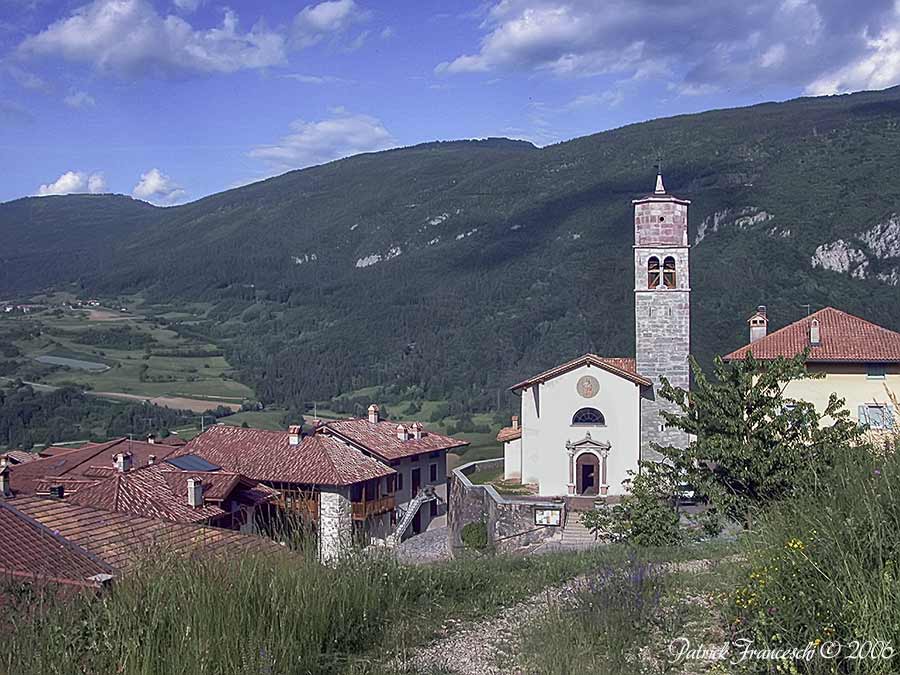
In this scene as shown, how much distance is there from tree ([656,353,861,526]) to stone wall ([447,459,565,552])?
8.58m

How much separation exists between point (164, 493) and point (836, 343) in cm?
1877

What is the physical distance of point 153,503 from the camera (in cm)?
2142

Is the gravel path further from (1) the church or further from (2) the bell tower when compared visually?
(2) the bell tower

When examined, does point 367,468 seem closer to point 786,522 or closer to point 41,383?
point 786,522

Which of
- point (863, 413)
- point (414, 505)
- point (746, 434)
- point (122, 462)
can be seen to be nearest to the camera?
point (746, 434)

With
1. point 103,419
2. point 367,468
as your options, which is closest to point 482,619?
point 367,468

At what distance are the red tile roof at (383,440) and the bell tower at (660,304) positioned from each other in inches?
415

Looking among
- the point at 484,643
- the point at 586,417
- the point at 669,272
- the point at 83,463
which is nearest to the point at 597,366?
the point at 586,417

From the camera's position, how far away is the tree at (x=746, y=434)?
12.1 m

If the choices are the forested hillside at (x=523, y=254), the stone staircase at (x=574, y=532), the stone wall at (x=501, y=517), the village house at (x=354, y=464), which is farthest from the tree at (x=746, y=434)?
the forested hillside at (x=523, y=254)

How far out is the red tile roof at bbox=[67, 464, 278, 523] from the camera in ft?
68.7

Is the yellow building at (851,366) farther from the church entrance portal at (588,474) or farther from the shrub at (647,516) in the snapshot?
the shrub at (647,516)

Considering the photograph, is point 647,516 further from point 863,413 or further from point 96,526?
point 863,413

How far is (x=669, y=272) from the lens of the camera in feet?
92.9
